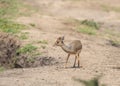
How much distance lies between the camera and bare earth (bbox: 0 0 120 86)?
9.70 m

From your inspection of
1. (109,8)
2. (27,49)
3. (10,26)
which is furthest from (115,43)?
(109,8)

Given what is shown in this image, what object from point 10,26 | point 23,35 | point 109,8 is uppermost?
point 109,8

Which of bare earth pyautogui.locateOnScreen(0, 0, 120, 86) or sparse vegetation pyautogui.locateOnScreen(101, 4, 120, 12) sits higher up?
sparse vegetation pyautogui.locateOnScreen(101, 4, 120, 12)

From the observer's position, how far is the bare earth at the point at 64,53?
9.70 metres

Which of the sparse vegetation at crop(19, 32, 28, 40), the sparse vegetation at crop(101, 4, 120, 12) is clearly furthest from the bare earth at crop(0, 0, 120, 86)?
the sparse vegetation at crop(101, 4, 120, 12)

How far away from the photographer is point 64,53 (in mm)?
12148

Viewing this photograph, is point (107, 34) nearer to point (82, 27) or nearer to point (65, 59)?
point (82, 27)

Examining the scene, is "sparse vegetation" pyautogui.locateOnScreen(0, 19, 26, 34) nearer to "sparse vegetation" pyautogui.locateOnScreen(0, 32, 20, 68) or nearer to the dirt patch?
"sparse vegetation" pyautogui.locateOnScreen(0, 32, 20, 68)

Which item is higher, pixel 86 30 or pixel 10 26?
pixel 10 26

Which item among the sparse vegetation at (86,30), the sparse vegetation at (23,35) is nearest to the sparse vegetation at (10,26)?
the sparse vegetation at (23,35)

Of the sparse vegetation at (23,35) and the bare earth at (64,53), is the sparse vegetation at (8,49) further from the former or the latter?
the bare earth at (64,53)

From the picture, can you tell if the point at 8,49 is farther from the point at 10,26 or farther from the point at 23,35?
the point at 10,26

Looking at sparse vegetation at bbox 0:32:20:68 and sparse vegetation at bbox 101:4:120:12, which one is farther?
sparse vegetation at bbox 101:4:120:12

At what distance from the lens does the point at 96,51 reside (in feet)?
41.7
